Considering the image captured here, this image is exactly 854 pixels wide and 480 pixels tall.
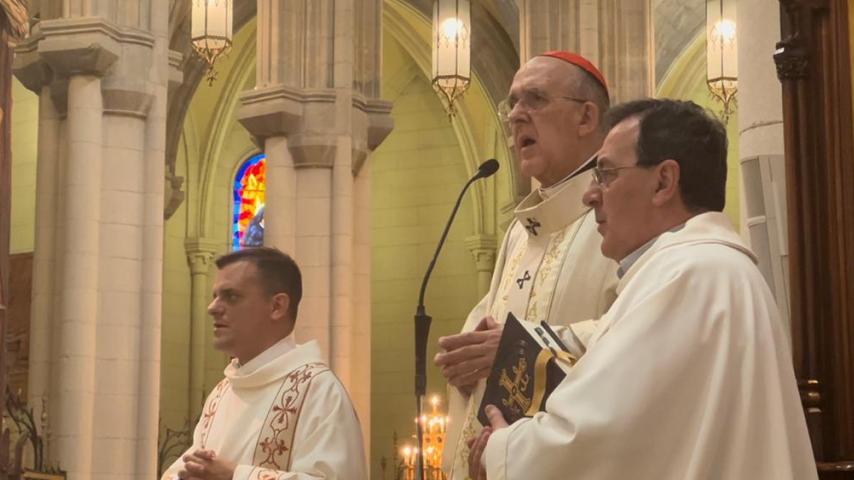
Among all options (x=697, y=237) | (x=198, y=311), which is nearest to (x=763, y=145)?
(x=697, y=237)

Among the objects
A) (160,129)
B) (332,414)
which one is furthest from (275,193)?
(332,414)

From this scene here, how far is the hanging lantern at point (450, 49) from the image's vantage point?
15.9 meters


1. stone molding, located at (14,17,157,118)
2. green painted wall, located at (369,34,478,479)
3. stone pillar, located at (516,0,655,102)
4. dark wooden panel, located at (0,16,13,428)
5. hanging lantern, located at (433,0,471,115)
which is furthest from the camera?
green painted wall, located at (369,34,478,479)

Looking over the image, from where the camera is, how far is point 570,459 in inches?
116

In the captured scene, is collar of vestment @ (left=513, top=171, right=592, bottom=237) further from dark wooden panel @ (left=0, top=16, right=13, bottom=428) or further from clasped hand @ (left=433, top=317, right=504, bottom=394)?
dark wooden panel @ (left=0, top=16, right=13, bottom=428)

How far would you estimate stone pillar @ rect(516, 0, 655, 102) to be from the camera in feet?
52.5

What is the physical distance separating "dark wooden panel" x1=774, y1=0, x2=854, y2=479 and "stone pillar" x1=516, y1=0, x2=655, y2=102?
10829mm

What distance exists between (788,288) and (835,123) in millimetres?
693

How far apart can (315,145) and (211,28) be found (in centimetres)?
165

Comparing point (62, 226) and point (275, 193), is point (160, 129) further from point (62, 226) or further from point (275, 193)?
point (275, 193)

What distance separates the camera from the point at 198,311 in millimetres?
25578

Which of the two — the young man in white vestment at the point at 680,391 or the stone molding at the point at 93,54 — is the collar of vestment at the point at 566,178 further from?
the stone molding at the point at 93,54

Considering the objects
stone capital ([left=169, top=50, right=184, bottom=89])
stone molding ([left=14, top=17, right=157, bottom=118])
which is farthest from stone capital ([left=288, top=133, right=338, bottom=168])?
stone molding ([left=14, top=17, right=157, bottom=118])

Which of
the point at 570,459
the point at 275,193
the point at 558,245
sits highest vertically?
the point at 275,193
